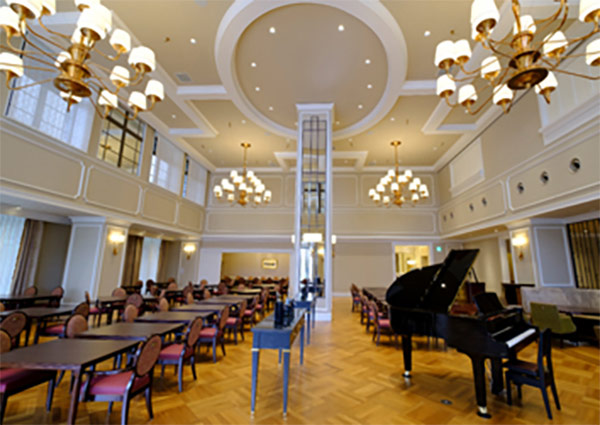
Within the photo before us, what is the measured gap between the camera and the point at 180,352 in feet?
10.1

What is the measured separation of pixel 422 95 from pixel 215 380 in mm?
7414

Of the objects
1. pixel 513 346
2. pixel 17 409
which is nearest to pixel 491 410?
pixel 513 346

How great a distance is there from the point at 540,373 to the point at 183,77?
26.5 feet

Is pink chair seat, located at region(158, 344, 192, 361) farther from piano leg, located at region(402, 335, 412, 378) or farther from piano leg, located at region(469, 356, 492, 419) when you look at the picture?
piano leg, located at region(469, 356, 492, 419)

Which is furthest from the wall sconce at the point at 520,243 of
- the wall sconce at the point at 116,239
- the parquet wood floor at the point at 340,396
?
the wall sconce at the point at 116,239

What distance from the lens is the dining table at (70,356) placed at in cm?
198

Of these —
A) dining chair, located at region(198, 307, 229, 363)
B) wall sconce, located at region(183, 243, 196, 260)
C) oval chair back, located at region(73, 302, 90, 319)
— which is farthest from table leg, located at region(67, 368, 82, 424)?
wall sconce, located at region(183, 243, 196, 260)

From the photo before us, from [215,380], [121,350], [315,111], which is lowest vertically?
[215,380]

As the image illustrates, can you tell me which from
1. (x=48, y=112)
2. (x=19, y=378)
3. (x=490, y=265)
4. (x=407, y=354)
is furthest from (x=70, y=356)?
(x=490, y=265)

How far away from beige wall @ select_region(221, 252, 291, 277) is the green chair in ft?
38.6

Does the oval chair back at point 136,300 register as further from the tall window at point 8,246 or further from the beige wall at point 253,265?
the beige wall at point 253,265

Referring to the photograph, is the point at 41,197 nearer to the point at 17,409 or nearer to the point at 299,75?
the point at 17,409

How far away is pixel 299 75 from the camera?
21.5ft

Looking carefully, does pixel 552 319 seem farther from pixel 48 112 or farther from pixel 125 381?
pixel 48 112
